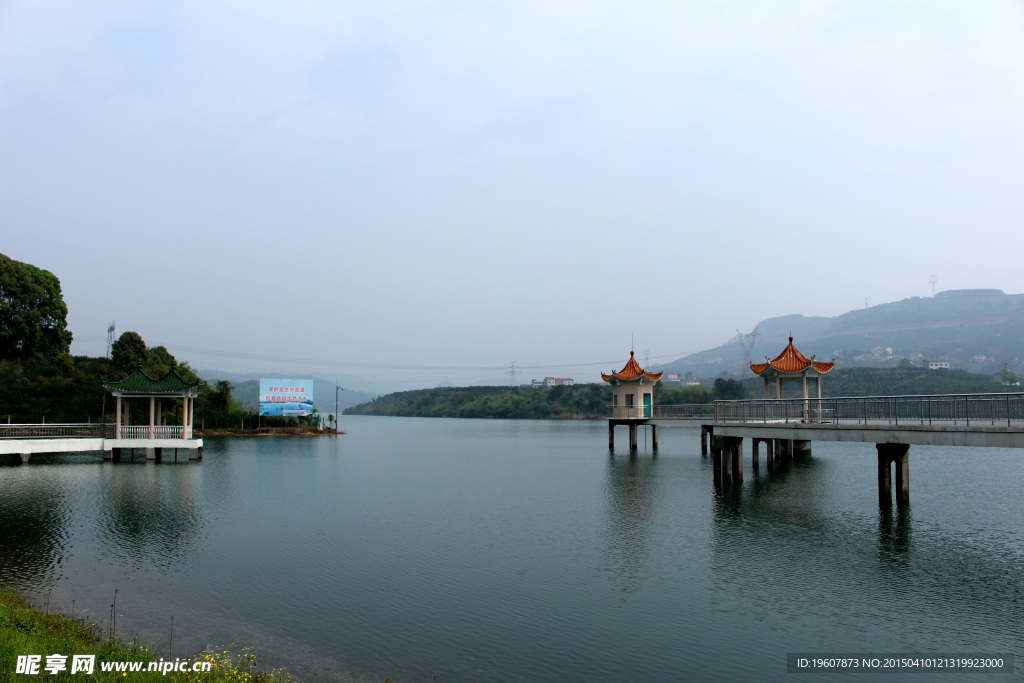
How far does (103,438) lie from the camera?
42.2 metres

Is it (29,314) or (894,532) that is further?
(29,314)

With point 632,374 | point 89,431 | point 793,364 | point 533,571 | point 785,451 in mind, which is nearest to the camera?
point 533,571

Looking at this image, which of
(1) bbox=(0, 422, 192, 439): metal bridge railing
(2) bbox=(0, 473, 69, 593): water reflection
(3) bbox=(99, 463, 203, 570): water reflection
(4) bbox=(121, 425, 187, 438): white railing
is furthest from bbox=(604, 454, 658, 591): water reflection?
(1) bbox=(0, 422, 192, 439): metal bridge railing

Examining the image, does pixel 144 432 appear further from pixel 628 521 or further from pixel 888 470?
pixel 888 470

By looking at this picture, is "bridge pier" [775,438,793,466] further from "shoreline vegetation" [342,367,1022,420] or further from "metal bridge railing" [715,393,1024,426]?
"shoreline vegetation" [342,367,1022,420]

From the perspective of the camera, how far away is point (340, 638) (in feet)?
40.3

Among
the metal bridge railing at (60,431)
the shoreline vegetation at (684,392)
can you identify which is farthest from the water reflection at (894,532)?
the shoreline vegetation at (684,392)

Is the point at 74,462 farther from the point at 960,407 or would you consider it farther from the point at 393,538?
the point at 960,407

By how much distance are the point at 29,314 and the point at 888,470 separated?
233ft

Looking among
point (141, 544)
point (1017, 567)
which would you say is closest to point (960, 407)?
point (1017, 567)

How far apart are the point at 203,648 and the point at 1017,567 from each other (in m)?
18.5

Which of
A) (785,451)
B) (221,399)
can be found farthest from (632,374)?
(221,399)

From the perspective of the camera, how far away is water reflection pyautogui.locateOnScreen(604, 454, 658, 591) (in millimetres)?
16605

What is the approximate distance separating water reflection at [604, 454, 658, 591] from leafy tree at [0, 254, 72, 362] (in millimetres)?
55658
